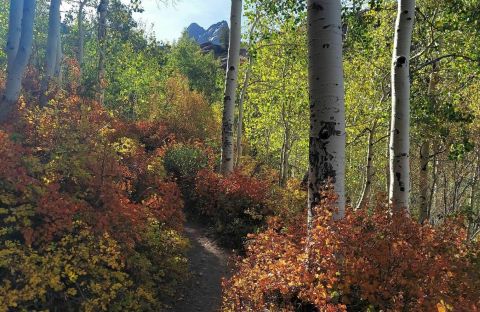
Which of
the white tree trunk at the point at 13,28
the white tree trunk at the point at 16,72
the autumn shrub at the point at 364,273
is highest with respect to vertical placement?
the white tree trunk at the point at 13,28

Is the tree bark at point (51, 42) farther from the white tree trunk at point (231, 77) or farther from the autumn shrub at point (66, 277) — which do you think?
the autumn shrub at point (66, 277)

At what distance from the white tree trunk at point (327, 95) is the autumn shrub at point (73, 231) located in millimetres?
3616

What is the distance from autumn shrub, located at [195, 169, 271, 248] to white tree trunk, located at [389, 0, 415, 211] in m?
4.34

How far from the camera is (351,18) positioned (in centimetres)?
838

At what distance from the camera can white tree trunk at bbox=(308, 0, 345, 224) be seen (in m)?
4.17

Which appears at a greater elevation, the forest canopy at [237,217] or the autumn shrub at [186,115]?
the autumn shrub at [186,115]

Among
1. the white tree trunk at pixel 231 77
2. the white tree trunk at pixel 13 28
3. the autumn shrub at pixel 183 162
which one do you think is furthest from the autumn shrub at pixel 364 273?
the autumn shrub at pixel 183 162

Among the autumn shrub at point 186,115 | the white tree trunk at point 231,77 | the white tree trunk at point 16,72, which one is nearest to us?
the white tree trunk at point 16,72

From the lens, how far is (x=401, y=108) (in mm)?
6496

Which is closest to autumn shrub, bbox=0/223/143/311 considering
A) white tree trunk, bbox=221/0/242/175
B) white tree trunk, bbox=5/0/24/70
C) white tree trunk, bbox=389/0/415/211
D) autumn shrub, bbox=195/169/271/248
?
autumn shrub, bbox=195/169/271/248

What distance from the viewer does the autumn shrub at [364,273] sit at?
380cm

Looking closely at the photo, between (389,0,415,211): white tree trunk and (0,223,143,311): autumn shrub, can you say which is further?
(389,0,415,211): white tree trunk

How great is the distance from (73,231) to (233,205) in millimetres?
5657

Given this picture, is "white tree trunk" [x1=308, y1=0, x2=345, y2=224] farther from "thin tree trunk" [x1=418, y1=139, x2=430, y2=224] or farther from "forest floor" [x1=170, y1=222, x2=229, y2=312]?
"thin tree trunk" [x1=418, y1=139, x2=430, y2=224]
